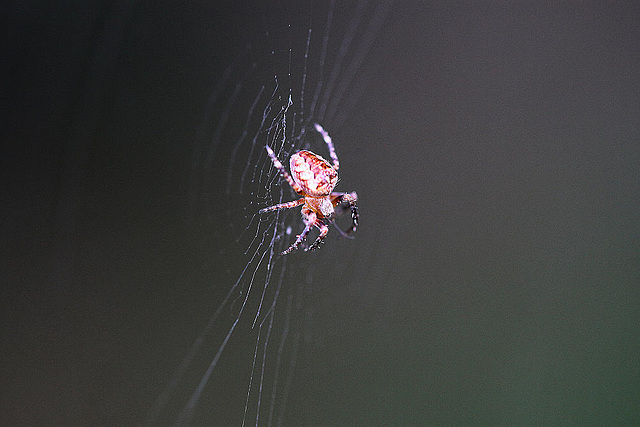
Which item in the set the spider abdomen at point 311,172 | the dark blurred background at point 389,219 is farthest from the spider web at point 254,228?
the spider abdomen at point 311,172

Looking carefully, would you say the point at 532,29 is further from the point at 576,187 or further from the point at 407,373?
the point at 407,373

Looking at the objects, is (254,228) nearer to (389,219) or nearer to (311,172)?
(311,172)

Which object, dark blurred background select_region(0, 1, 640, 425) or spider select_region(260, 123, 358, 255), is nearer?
spider select_region(260, 123, 358, 255)

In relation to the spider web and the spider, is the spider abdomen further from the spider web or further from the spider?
the spider web

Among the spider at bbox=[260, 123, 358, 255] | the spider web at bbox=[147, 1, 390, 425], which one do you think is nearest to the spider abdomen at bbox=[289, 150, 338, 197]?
the spider at bbox=[260, 123, 358, 255]

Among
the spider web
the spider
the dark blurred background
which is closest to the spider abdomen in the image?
the spider

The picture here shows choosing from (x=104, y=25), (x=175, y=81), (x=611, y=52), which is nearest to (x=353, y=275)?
(x=175, y=81)

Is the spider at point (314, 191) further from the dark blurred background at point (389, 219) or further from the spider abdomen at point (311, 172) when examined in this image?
the dark blurred background at point (389, 219)
